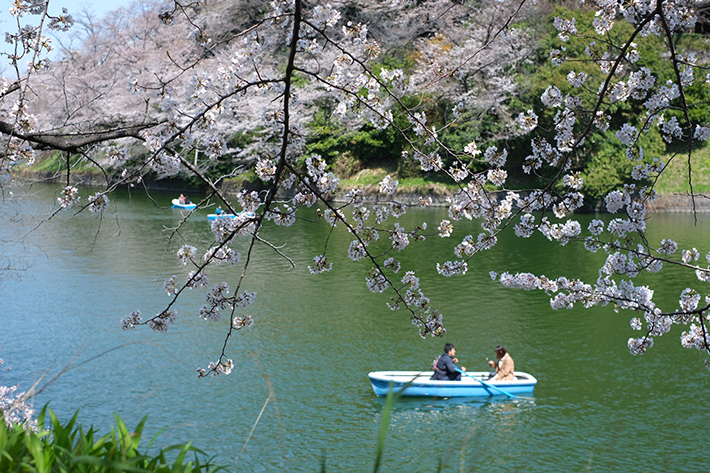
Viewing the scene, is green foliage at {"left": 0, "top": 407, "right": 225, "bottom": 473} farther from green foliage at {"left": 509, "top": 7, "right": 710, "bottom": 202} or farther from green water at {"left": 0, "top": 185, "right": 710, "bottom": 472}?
green foliage at {"left": 509, "top": 7, "right": 710, "bottom": 202}

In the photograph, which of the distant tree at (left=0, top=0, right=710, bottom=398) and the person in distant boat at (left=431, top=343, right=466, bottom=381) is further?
the person in distant boat at (left=431, top=343, right=466, bottom=381)

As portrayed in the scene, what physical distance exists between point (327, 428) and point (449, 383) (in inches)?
67.0

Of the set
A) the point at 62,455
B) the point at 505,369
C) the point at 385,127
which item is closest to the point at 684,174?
the point at 505,369

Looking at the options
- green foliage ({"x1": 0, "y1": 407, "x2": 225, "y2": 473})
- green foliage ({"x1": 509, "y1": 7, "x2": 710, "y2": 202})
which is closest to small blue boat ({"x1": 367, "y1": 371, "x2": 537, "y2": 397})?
green foliage ({"x1": 0, "y1": 407, "x2": 225, "y2": 473})

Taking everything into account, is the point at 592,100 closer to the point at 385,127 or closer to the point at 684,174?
the point at 684,174

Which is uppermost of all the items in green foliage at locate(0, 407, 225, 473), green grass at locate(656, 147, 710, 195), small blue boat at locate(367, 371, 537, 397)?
green grass at locate(656, 147, 710, 195)

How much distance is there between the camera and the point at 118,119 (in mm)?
23344

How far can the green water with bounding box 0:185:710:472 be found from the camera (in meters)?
7.16

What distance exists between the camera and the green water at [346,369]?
716 cm

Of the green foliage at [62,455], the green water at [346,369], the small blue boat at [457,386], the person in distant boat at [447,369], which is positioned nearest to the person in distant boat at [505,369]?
the small blue boat at [457,386]

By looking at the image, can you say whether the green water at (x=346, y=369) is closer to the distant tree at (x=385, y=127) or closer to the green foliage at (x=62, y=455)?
the distant tree at (x=385, y=127)

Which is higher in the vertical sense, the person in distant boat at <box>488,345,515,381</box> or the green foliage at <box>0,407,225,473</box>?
the person in distant boat at <box>488,345,515,381</box>

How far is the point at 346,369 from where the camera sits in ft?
30.9

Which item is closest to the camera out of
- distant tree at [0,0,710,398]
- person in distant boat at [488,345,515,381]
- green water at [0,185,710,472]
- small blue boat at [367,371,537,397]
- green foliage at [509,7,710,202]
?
distant tree at [0,0,710,398]
